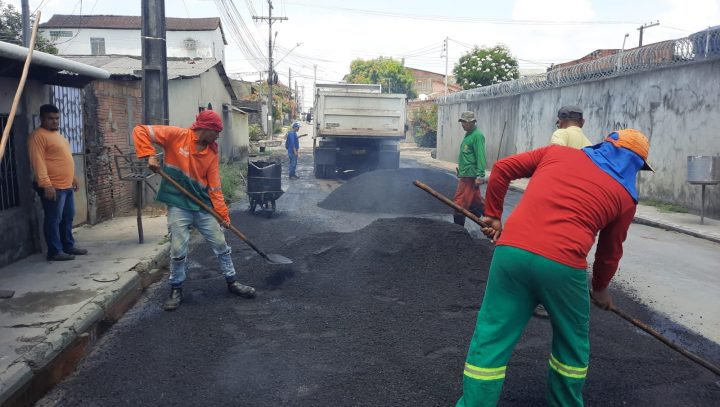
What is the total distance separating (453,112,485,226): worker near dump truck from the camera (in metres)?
6.88

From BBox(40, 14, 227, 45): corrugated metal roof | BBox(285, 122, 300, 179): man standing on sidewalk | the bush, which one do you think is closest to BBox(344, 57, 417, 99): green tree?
BBox(40, 14, 227, 45): corrugated metal roof

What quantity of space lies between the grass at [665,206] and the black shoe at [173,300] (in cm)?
977

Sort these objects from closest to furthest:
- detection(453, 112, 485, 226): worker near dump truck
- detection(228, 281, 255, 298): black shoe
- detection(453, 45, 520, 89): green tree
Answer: detection(228, 281, 255, 298): black shoe, detection(453, 112, 485, 226): worker near dump truck, detection(453, 45, 520, 89): green tree

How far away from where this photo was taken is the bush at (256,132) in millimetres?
33878

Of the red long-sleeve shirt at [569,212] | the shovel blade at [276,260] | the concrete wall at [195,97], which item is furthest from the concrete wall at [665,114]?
the concrete wall at [195,97]

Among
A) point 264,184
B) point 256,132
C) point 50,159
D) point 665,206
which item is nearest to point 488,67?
point 256,132

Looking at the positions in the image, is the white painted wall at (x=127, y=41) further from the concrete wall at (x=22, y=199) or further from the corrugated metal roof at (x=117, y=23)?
the concrete wall at (x=22, y=199)

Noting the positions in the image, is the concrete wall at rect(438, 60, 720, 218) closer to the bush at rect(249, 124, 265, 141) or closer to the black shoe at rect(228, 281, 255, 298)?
the black shoe at rect(228, 281, 255, 298)

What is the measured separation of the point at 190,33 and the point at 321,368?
47.6 metres

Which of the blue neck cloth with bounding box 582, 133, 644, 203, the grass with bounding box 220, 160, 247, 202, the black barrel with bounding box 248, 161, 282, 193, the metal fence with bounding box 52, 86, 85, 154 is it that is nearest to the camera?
the blue neck cloth with bounding box 582, 133, 644, 203

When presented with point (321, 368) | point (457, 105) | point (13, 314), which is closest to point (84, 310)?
point (13, 314)

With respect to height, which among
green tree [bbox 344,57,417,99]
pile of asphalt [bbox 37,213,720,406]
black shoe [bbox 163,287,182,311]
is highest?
green tree [bbox 344,57,417,99]

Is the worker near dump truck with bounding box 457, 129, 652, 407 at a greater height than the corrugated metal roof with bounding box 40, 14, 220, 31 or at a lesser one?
lesser

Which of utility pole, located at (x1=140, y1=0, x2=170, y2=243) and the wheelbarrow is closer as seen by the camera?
utility pole, located at (x1=140, y1=0, x2=170, y2=243)
